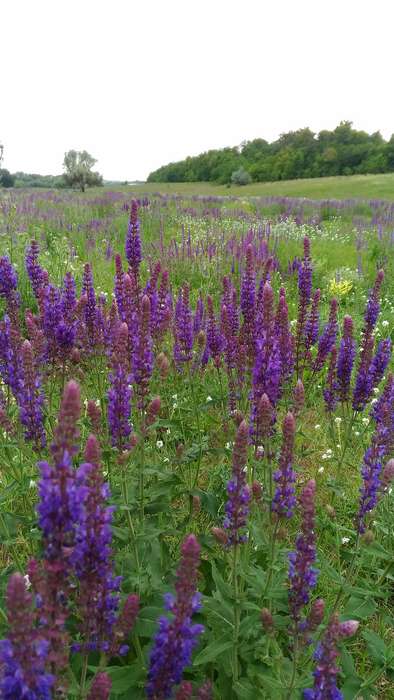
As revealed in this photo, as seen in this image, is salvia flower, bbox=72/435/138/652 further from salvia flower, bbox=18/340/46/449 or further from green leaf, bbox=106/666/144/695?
salvia flower, bbox=18/340/46/449

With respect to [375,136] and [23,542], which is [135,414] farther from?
[375,136]

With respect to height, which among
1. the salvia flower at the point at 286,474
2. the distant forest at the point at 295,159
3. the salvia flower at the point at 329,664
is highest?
the distant forest at the point at 295,159

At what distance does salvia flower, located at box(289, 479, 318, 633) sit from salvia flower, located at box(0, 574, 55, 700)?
36.5 inches

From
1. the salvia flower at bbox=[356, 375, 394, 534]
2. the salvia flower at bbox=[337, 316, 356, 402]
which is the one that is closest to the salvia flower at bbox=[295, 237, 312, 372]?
the salvia flower at bbox=[337, 316, 356, 402]

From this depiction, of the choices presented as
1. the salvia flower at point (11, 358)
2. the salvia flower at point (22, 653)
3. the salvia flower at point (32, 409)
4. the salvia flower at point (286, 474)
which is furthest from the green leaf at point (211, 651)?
the salvia flower at point (11, 358)

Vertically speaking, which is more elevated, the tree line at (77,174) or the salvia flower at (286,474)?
the tree line at (77,174)

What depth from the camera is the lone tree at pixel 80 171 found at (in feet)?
152

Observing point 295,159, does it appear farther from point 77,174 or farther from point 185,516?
point 185,516

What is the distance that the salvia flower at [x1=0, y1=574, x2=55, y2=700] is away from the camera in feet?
3.45

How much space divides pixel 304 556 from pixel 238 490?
1.08 feet

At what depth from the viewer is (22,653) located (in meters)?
1.10

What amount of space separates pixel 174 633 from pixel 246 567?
46.6 inches

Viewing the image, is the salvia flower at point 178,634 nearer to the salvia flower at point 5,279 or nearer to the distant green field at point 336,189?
the salvia flower at point 5,279

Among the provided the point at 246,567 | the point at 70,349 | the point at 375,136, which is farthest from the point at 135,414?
the point at 375,136
